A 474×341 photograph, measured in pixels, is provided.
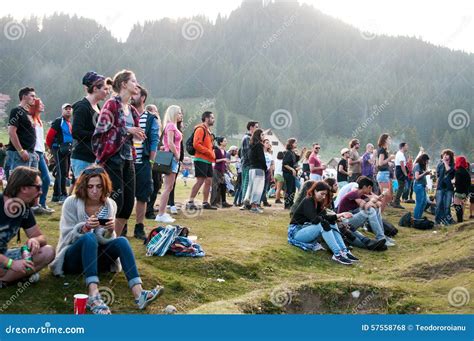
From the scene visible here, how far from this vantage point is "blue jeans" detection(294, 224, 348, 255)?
333 inches

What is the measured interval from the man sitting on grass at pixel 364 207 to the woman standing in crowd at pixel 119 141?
17.3 ft

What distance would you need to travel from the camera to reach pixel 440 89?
14700 cm

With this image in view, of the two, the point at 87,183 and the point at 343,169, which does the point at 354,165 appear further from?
the point at 87,183

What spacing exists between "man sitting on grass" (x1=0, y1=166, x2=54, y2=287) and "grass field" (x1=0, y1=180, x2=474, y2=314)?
246 mm

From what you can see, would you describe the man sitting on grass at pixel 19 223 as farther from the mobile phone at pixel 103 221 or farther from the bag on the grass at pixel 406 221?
the bag on the grass at pixel 406 221

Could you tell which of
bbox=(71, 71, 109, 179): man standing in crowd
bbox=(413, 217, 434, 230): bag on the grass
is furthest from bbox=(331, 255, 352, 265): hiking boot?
bbox=(413, 217, 434, 230): bag on the grass

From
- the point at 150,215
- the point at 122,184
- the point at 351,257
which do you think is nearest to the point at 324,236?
the point at 351,257

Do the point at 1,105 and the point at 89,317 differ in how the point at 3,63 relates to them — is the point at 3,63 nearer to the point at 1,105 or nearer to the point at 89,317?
the point at 1,105

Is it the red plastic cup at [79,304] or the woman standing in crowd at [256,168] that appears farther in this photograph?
the woman standing in crowd at [256,168]

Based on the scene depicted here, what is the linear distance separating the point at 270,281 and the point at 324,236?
2.00 meters

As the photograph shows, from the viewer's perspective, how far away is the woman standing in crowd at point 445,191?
522 inches

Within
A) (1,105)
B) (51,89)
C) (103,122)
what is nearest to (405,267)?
(103,122)

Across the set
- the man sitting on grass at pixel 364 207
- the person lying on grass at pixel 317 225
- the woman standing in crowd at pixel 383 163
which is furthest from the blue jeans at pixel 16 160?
the woman standing in crowd at pixel 383 163

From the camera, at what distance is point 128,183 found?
6.14 metres
